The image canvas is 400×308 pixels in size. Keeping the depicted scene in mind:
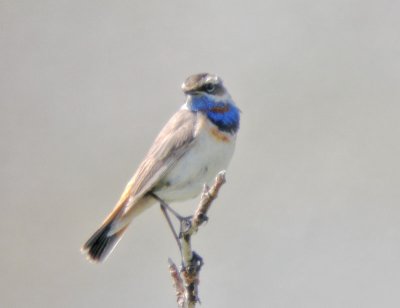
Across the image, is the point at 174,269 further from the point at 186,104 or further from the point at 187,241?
the point at 186,104

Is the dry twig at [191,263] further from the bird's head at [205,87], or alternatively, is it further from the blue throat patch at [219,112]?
the bird's head at [205,87]

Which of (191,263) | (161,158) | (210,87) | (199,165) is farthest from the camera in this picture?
(210,87)

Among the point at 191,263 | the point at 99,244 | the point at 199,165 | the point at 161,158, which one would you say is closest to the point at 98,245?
A: the point at 99,244

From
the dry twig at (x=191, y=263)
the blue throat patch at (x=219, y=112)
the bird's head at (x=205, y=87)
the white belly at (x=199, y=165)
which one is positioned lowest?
the dry twig at (x=191, y=263)

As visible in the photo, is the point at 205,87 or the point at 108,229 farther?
the point at 205,87

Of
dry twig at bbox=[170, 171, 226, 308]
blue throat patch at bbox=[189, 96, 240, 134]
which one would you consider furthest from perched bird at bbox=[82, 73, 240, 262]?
dry twig at bbox=[170, 171, 226, 308]

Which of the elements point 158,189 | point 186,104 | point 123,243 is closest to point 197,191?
point 158,189

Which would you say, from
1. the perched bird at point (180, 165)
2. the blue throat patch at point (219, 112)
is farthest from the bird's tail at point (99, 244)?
the blue throat patch at point (219, 112)

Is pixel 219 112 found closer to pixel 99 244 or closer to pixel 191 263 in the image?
pixel 99 244
